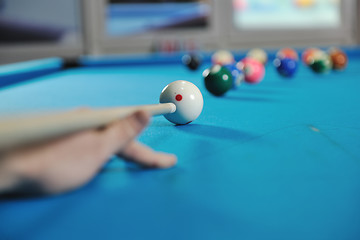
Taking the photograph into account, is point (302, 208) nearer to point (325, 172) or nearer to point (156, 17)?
point (325, 172)

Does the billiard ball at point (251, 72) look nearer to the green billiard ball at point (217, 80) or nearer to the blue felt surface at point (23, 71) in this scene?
the green billiard ball at point (217, 80)

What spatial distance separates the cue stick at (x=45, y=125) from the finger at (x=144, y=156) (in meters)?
0.08

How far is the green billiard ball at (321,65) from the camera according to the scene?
2.88 meters

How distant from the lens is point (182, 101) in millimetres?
1215

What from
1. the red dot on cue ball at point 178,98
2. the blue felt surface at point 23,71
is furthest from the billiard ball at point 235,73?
the blue felt surface at point 23,71

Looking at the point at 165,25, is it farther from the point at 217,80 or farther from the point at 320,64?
the point at 217,80

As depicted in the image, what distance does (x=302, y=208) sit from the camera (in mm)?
607

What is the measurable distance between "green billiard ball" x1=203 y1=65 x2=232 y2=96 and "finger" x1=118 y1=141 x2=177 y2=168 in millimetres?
1090

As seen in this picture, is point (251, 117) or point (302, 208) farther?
point (251, 117)

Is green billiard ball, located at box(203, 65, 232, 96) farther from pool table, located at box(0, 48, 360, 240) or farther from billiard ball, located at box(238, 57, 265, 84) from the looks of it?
billiard ball, located at box(238, 57, 265, 84)

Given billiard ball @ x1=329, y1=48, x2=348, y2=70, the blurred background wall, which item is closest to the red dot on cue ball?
billiard ball @ x1=329, y1=48, x2=348, y2=70

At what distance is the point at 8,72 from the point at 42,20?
3.78m

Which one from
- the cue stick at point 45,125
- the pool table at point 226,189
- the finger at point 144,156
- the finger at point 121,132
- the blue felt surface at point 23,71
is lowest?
the pool table at point 226,189

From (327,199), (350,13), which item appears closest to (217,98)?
(327,199)
